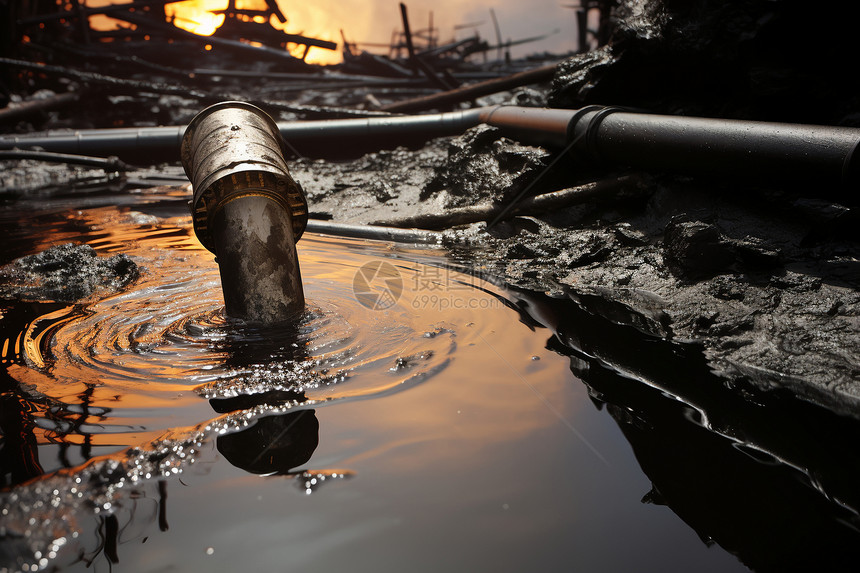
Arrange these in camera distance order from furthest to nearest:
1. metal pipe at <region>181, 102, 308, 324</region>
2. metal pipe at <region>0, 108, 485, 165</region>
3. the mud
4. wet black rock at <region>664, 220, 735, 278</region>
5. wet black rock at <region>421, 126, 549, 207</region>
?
metal pipe at <region>0, 108, 485, 165</region> < wet black rock at <region>421, 126, 549, 207</region> < wet black rock at <region>664, 220, 735, 278</region> < metal pipe at <region>181, 102, 308, 324</region> < the mud

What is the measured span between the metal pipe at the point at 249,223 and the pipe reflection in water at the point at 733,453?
54.2 inches

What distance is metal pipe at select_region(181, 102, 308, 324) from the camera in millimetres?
2828

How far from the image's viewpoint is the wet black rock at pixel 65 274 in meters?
3.33

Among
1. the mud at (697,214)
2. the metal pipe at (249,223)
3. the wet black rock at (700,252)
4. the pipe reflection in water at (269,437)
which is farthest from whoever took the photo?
the wet black rock at (700,252)

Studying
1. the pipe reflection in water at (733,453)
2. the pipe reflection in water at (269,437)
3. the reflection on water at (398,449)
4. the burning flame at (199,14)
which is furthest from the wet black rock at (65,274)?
the burning flame at (199,14)

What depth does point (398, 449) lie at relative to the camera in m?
1.91

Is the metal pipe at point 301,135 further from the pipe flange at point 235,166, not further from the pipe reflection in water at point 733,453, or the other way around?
the pipe reflection in water at point 733,453

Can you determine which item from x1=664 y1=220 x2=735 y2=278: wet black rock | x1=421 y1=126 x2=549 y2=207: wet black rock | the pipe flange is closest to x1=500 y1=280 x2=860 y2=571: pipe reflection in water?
x1=664 y1=220 x2=735 y2=278: wet black rock

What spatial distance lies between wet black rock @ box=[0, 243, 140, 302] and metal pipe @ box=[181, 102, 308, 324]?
2.95ft

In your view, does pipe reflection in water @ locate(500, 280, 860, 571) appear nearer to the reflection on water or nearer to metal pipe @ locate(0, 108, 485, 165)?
the reflection on water

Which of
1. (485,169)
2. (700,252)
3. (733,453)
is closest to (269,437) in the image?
(733,453)

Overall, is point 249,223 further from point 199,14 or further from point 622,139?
point 199,14

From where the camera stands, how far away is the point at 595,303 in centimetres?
329

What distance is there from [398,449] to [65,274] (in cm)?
270
